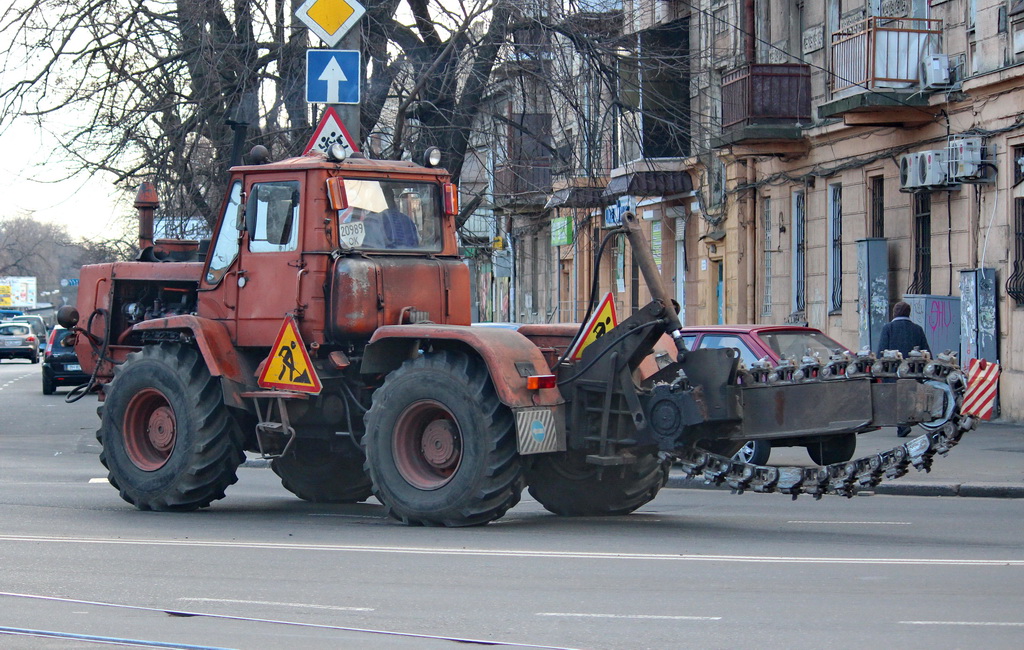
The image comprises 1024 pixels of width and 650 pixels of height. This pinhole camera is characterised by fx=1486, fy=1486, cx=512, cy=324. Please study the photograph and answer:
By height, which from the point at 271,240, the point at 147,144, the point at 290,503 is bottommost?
the point at 290,503

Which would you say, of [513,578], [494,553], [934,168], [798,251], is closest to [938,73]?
[934,168]

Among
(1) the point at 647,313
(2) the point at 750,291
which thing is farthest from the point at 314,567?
(2) the point at 750,291

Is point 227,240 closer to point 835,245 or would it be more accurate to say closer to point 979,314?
point 979,314

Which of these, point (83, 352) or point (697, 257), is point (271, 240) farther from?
point (697, 257)

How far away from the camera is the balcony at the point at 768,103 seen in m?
25.9

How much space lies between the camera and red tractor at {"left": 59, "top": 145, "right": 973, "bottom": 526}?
9.55 m

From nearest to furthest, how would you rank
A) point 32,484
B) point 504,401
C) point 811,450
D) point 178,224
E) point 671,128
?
point 504,401, point 811,450, point 32,484, point 671,128, point 178,224

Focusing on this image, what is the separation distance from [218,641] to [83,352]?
265 inches

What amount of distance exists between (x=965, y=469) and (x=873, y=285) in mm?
8692

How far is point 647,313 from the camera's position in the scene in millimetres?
9797

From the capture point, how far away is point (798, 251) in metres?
27.5

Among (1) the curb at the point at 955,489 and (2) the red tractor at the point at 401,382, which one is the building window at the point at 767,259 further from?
(2) the red tractor at the point at 401,382

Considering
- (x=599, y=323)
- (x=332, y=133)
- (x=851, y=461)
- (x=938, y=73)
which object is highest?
(x=938, y=73)

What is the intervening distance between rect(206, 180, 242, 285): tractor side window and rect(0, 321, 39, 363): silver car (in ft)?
177
